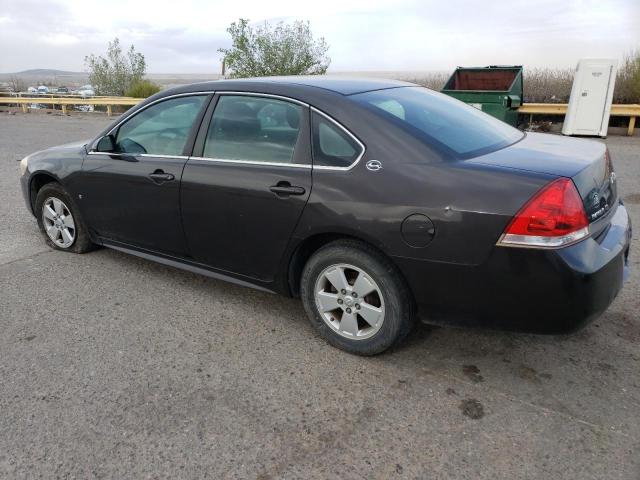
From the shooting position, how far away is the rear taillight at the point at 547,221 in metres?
2.49

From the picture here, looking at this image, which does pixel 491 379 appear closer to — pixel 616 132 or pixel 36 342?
pixel 36 342

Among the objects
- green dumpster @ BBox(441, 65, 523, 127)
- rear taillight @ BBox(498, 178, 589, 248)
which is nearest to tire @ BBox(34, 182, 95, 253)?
rear taillight @ BBox(498, 178, 589, 248)

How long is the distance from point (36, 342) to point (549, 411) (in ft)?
9.64

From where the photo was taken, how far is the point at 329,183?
300cm

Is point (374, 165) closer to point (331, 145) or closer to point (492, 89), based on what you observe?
point (331, 145)

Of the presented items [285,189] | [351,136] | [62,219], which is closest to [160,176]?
[285,189]

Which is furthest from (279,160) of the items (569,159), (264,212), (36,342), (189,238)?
(36,342)

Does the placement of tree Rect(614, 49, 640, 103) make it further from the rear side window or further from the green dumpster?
the rear side window

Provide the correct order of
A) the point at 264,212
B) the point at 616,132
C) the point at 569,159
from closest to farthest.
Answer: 1. the point at 569,159
2. the point at 264,212
3. the point at 616,132

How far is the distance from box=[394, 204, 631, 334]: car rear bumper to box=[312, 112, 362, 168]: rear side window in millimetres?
649

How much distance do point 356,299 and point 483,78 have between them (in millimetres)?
11850

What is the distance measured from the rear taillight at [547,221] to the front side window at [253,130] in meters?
1.34

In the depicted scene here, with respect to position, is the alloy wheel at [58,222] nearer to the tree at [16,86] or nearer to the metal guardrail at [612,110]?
the metal guardrail at [612,110]

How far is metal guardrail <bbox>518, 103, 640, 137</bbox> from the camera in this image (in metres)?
13.2
